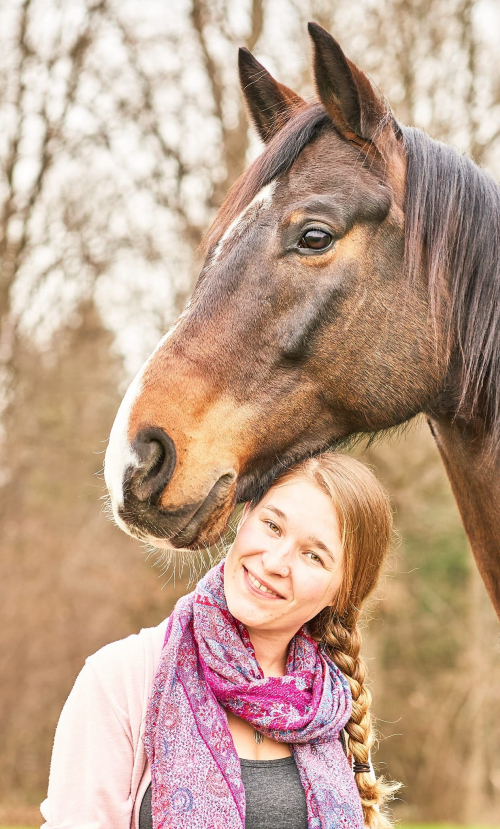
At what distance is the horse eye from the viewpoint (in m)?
2.35

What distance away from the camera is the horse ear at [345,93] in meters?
2.35

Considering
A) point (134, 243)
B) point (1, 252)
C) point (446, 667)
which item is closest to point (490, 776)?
point (446, 667)

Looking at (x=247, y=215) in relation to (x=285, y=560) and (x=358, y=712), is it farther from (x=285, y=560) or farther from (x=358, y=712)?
(x=358, y=712)

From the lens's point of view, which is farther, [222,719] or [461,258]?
[461,258]

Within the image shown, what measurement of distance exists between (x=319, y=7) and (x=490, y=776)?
1280 cm

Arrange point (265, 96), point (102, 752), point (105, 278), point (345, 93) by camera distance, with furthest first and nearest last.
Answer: point (105, 278) → point (265, 96) → point (345, 93) → point (102, 752)

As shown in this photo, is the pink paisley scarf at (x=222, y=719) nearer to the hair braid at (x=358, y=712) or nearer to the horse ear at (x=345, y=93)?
the hair braid at (x=358, y=712)

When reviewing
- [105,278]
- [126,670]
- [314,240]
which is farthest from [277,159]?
[105,278]

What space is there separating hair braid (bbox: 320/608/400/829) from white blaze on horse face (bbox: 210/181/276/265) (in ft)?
4.07

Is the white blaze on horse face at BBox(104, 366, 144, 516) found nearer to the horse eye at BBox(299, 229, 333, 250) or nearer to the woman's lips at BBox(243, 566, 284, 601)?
the woman's lips at BBox(243, 566, 284, 601)

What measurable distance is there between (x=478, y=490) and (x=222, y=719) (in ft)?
3.62

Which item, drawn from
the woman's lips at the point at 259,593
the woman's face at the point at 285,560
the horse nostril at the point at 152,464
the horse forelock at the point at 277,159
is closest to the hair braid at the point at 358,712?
the woman's face at the point at 285,560

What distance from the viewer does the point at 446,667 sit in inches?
621

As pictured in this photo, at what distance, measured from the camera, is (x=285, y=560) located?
2.25 metres
